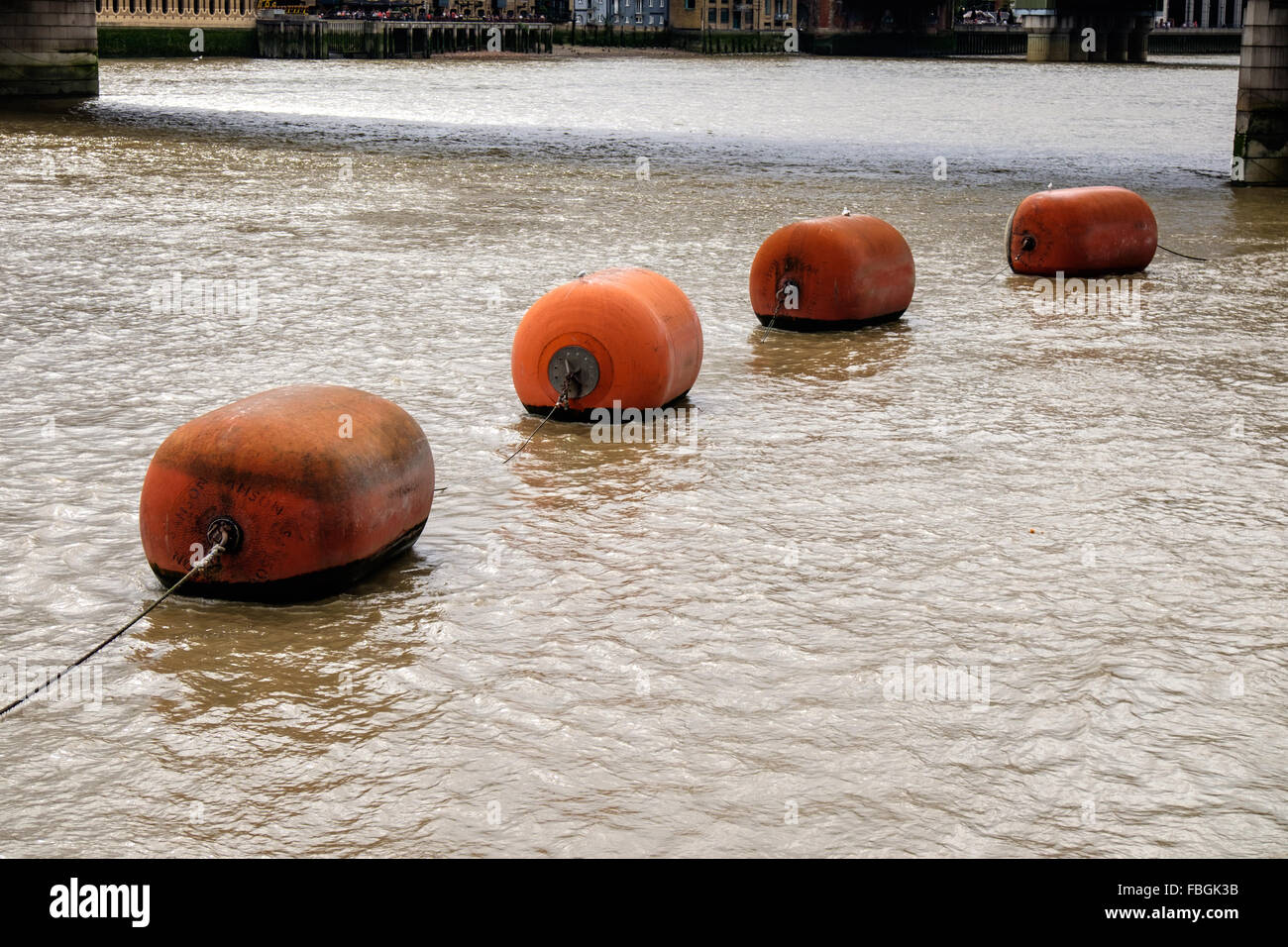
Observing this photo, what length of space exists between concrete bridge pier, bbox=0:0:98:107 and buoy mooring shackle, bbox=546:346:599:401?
1398 inches

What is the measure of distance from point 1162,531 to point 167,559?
4897 mm

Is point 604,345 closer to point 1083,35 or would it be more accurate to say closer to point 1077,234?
point 1077,234

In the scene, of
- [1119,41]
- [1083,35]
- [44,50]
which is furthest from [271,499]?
[1119,41]

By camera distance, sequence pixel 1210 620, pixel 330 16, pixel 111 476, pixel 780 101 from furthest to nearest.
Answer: pixel 330 16 < pixel 780 101 < pixel 111 476 < pixel 1210 620

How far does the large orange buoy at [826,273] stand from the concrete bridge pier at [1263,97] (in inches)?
613

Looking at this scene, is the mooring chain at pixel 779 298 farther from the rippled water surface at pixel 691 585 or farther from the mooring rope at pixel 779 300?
the rippled water surface at pixel 691 585

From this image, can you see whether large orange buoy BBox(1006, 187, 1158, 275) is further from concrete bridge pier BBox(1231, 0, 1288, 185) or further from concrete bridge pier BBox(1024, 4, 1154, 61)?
concrete bridge pier BBox(1024, 4, 1154, 61)

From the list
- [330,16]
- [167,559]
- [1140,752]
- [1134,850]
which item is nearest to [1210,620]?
[1140,752]

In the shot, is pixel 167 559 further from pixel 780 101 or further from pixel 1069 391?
pixel 780 101

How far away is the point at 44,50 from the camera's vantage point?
41906 millimetres

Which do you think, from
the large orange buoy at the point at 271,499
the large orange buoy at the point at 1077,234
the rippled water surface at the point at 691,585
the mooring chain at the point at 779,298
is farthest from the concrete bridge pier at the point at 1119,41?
the large orange buoy at the point at 271,499

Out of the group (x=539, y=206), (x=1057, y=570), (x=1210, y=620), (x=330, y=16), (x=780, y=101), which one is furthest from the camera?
(x=330, y=16)

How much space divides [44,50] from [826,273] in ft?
116

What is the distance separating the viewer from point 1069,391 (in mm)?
11180
